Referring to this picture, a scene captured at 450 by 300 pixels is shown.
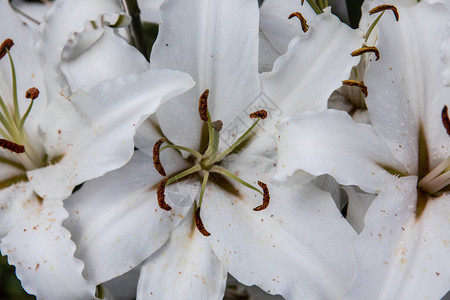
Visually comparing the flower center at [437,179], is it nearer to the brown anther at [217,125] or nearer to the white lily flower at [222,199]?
the white lily flower at [222,199]

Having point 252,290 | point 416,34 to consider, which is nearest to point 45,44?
point 416,34

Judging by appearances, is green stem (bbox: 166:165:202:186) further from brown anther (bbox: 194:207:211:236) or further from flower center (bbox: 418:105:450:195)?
flower center (bbox: 418:105:450:195)

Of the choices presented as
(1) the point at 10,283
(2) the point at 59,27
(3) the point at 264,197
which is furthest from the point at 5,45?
(1) the point at 10,283

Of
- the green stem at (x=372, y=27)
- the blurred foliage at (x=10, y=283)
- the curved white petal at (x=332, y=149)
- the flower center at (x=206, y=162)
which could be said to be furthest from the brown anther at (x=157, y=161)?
the blurred foliage at (x=10, y=283)

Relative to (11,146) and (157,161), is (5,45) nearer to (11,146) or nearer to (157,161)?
(11,146)

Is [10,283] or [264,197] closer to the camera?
[264,197]

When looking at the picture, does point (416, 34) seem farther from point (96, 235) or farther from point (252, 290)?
point (252, 290)
